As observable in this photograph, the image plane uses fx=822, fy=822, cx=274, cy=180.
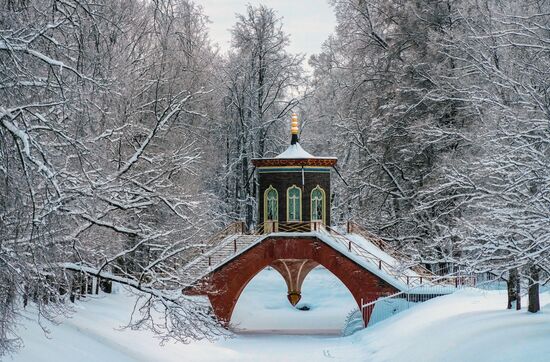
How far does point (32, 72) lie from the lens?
333 inches

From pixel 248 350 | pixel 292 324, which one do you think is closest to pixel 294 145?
pixel 292 324

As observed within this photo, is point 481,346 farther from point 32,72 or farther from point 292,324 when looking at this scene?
point 292,324

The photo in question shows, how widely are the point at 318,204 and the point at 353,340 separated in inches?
292

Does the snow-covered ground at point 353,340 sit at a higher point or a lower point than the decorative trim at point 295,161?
lower

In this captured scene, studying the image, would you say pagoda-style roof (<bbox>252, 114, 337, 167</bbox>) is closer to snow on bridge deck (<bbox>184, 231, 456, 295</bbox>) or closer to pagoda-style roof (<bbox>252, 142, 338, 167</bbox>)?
pagoda-style roof (<bbox>252, 142, 338, 167</bbox>)

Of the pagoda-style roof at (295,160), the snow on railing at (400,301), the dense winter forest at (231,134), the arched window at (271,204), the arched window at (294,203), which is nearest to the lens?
the dense winter forest at (231,134)

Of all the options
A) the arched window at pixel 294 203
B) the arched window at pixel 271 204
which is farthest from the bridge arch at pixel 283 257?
the arched window at pixel 271 204

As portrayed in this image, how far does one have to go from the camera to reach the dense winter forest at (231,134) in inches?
334

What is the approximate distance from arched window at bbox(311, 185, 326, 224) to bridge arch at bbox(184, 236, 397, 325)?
2282 millimetres

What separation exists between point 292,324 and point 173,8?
30114 millimetres

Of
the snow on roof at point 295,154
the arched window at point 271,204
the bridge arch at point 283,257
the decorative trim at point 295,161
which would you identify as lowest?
the bridge arch at point 283,257

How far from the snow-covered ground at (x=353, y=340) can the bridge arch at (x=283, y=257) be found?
5.53 feet

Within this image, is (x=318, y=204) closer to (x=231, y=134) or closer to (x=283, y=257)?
(x=283, y=257)

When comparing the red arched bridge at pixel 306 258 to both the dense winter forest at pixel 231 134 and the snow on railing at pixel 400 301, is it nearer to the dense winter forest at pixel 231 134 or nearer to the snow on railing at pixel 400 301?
the snow on railing at pixel 400 301
